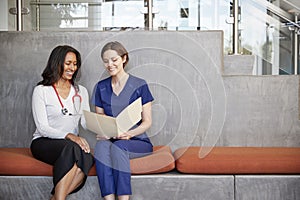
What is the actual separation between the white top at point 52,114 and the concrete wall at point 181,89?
453mm

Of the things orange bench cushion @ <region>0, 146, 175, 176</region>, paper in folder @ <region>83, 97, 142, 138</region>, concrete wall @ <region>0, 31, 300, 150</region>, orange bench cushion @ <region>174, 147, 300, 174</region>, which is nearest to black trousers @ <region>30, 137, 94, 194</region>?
orange bench cushion @ <region>0, 146, 175, 176</region>

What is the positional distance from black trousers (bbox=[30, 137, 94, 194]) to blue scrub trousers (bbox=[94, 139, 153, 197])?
7cm

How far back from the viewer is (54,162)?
324cm

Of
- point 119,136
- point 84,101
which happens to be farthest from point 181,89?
point 119,136

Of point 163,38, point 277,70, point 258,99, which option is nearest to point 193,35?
point 163,38

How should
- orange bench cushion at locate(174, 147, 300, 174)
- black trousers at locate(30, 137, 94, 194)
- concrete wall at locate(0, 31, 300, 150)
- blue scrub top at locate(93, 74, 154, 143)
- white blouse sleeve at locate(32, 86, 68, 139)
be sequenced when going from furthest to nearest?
concrete wall at locate(0, 31, 300, 150), blue scrub top at locate(93, 74, 154, 143), white blouse sleeve at locate(32, 86, 68, 139), orange bench cushion at locate(174, 147, 300, 174), black trousers at locate(30, 137, 94, 194)

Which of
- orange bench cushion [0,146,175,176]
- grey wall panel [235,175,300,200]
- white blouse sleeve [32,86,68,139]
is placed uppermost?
white blouse sleeve [32,86,68,139]

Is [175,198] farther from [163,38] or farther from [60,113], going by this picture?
[163,38]

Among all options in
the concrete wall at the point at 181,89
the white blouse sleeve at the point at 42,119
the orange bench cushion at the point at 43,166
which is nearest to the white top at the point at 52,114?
the white blouse sleeve at the point at 42,119

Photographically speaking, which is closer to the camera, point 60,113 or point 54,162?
point 54,162

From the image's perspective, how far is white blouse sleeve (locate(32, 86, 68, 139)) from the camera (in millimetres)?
3428

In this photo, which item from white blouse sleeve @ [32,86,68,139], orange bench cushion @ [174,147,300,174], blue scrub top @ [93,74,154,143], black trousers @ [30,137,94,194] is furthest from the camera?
blue scrub top @ [93,74,154,143]

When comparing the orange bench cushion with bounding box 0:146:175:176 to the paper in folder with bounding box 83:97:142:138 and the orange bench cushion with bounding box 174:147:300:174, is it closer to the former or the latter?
the orange bench cushion with bounding box 174:147:300:174

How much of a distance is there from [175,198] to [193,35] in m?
1.30
